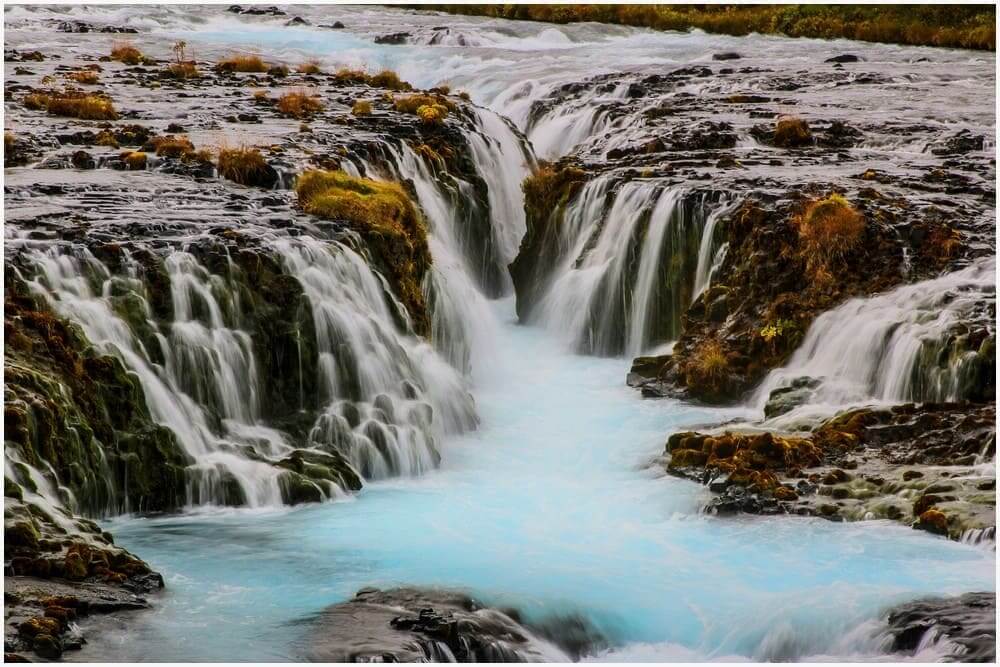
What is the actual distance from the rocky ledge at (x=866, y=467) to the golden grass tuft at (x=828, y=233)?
3985mm

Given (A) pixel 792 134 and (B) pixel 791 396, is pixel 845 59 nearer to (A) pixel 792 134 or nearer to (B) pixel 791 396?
(A) pixel 792 134

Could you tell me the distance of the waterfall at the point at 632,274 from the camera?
24.0 metres

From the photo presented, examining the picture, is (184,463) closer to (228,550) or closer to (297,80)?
(228,550)

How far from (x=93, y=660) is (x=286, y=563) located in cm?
350

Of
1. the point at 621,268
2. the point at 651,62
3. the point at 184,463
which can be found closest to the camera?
the point at 184,463

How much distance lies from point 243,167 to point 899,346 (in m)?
11.2

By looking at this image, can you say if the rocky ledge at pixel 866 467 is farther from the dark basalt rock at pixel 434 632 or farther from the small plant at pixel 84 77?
the small plant at pixel 84 77

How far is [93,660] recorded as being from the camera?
11109 mm

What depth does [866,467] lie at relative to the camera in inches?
670

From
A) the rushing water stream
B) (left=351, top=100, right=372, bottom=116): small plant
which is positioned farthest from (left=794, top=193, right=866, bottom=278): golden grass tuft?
(left=351, top=100, right=372, bottom=116): small plant

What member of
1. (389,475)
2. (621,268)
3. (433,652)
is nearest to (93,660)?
(433,652)

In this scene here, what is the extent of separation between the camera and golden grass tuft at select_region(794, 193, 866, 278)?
2188 centimetres

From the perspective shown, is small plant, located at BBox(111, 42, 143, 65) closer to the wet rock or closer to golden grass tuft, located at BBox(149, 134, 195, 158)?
golden grass tuft, located at BBox(149, 134, 195, 158)

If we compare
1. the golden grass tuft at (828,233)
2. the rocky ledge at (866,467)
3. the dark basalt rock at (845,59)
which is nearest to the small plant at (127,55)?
the dark basalt rock at (845,59)
